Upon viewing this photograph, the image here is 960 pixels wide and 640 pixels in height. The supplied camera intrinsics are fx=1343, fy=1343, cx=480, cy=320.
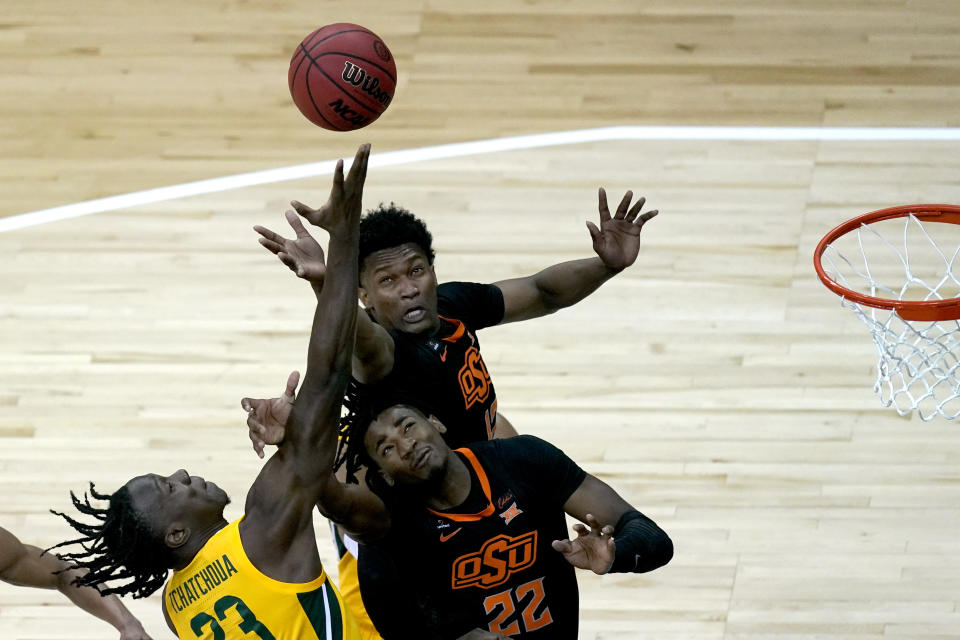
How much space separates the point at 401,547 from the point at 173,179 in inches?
165

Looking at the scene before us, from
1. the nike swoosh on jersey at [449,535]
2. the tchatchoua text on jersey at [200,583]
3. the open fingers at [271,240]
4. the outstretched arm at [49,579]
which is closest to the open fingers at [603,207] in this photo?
the nike swoosh on jersey at [449,535]

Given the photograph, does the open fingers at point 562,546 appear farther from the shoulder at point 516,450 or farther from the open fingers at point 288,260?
the open fingers at point 288,260

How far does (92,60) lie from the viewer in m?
8.09

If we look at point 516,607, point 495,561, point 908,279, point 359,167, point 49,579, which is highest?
point 359,167

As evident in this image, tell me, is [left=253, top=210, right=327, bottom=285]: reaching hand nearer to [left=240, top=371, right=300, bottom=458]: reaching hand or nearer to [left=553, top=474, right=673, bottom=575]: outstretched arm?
[left=240, top=371, right=300, bottom=458]: reaching hand

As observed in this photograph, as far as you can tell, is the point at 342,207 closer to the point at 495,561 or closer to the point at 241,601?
the point at 241,601

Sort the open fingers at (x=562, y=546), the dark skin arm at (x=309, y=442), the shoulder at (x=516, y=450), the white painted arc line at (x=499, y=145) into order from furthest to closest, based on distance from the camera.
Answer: the white painted arc line at (x=499, y=145) → the shoulder at (x=516, y=450) → the open fingers at (x=562, y=546) → the dark skin arm at (x=309, y=442)

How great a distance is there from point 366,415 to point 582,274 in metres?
1.05

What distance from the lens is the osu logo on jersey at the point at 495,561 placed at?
3678 mm

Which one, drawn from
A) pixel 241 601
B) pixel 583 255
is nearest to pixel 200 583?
pixel 241 601

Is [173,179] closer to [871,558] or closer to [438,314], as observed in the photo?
[438,314]

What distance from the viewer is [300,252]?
3.19 metres

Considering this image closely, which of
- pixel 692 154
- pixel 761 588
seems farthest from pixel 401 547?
pixel 692 154

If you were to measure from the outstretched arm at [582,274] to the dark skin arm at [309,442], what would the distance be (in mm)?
1453
